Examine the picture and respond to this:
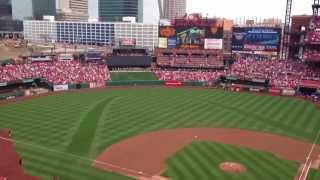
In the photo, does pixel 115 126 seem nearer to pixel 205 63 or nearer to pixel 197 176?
pixel 197 176

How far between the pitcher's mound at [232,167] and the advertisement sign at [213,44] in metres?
52.3

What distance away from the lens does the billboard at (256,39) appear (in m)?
78.1

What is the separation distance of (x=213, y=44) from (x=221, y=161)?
52.1 meters

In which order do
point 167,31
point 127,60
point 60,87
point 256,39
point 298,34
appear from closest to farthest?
1. point 60,87
2. point 298,34
3. point 256,39
4. point 167,31
5. point 127,60

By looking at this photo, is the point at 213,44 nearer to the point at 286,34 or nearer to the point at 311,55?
the point at 286,34

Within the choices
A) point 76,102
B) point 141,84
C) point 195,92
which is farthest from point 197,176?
point 141,84

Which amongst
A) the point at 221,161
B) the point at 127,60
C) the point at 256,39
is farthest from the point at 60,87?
the point at 256,39

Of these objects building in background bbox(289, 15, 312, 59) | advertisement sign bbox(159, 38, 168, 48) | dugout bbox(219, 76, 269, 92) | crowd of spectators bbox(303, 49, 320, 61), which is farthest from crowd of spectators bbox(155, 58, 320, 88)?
advertisement sign bbox(159, 38, 168, 48)

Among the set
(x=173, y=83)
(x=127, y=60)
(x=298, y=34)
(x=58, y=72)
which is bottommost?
(x=173, y=83)

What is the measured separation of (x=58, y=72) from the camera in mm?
72188

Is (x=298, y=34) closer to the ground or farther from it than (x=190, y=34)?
farther from it

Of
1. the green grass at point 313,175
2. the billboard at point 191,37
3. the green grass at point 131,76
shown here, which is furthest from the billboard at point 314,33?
the green grass at point 313,175

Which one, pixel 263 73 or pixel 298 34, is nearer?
pixel 263 73

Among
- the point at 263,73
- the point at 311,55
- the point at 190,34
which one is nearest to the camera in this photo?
the point at 311,55
